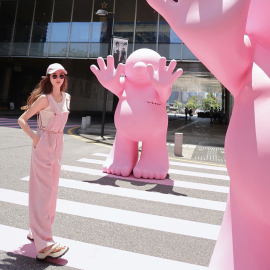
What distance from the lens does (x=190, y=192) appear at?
489 cm

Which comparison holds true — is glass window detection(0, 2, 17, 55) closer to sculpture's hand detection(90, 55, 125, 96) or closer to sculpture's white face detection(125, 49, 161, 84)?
sculpture's hand detection(90, 55, 125, 96)

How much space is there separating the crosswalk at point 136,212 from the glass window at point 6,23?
1839 centimetres

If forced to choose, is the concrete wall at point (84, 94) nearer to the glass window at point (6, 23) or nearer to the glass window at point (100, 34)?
the glass window at point (6, 23)

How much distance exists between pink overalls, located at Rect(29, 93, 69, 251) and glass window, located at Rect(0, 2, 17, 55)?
2135 cm

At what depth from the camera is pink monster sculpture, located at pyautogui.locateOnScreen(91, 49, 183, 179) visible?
5.02 metres

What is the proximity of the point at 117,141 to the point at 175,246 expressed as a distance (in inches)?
119

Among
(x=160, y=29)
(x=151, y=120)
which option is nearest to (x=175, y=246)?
(x=151, y=120)

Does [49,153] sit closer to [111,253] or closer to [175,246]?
[111,253]

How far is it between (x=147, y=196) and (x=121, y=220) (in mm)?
1098

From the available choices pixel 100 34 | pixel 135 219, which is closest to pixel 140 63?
pixel 135 219

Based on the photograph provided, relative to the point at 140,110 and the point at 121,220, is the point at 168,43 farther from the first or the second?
the point at 121,220

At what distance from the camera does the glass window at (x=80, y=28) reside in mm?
18453

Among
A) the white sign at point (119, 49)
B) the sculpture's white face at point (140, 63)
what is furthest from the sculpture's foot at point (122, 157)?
the white sign at point (119, 49)

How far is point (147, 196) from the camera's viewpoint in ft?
14.7
